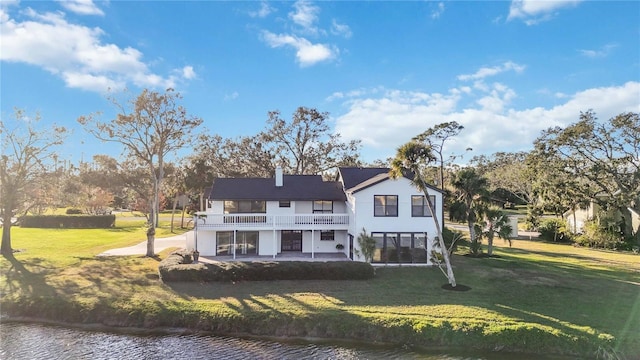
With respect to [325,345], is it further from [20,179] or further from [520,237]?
[520,237]

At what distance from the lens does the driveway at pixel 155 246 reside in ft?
94.4

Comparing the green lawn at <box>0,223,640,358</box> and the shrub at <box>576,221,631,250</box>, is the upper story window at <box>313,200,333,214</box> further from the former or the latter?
the shrub at <box>576,221,631,250</box>

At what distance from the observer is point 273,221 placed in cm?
2647

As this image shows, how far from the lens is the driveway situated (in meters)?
28.8

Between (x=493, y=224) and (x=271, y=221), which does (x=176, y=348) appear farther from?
(x=493, y=224)

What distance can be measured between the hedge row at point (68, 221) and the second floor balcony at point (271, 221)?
26302 millimetres

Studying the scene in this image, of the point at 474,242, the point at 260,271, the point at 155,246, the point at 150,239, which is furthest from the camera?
the point at 155,246

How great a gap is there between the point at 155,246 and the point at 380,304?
69.9ft

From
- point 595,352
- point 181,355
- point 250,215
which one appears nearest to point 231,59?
point 250,215

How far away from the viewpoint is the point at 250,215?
26.6m

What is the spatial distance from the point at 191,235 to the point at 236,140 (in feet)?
86.3

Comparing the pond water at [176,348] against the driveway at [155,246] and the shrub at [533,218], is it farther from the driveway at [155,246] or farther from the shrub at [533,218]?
the shrub at [533,218]

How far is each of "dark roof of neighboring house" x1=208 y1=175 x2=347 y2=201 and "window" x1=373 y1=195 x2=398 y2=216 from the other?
357 cm

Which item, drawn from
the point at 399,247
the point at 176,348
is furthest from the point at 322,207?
the point at 176,348
